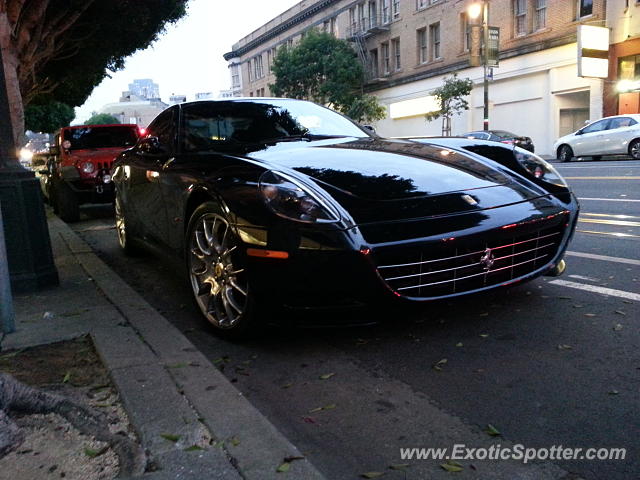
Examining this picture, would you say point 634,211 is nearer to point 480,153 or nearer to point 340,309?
point 480,153

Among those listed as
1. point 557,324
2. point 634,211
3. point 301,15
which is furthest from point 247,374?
point 301,15

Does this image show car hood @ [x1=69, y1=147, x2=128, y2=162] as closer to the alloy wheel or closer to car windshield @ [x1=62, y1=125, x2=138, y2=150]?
car windshield @ [x1=62, y1=125, x2=138, y2=150]

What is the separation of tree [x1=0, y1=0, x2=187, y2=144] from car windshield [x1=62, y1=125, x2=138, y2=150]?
0.91 m

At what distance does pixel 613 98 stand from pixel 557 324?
81.9 ft

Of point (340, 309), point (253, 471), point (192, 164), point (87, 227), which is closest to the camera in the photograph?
A: point (253, 471)

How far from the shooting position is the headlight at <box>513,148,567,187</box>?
3748 millimetres

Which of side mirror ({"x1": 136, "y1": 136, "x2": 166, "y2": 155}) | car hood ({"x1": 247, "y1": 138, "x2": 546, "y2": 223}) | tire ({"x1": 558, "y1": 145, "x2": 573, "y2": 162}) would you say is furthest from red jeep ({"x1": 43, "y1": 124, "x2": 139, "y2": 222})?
tire ({"x1": 558, "y1": 145, "x2": 573, "y2": 162})

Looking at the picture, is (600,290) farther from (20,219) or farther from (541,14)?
(541,14)

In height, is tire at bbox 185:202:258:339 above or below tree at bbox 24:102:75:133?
below

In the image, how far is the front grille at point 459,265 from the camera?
287cm

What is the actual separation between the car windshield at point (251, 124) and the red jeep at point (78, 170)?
5.82 meters

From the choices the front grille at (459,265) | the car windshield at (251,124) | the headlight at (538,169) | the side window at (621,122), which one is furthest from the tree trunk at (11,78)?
the side window at (621,122)

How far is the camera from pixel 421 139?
178 inches

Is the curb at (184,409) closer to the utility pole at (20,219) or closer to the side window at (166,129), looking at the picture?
the utility pole at (20,219)
